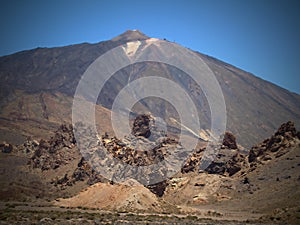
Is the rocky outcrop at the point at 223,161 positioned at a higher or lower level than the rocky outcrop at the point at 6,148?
higher

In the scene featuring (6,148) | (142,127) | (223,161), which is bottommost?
(6,148)

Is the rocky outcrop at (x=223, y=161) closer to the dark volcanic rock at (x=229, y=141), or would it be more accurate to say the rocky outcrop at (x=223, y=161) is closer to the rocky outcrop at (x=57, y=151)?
the dark volcanic rock at (x=229, y=141)

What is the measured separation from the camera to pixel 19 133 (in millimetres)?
104625

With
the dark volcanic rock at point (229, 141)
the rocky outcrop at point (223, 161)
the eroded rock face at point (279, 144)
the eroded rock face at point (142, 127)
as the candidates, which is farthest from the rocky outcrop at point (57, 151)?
the eroded rock face at point (279, 144)

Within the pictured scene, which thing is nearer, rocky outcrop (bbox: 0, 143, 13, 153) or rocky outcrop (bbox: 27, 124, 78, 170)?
rocky outcrop (bbox: 27, 124, 78, 170)

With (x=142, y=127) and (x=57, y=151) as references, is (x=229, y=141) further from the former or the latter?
(x=57, y=151)

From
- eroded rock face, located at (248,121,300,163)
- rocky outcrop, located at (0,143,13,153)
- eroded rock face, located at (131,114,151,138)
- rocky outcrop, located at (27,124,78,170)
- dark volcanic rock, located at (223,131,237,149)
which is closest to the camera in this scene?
eroded rock face, located at (248,121,300,163)

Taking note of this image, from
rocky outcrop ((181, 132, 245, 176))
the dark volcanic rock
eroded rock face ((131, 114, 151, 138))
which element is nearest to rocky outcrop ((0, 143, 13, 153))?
eroded rock face ((131, 114, 151, 138))

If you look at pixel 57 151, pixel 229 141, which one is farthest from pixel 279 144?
pixel 57 151

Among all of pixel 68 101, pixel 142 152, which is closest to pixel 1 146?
pixel 142 152

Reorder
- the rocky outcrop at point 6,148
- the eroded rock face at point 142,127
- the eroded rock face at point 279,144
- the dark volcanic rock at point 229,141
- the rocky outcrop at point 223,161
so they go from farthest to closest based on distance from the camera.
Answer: the rocky outcrop at point 6,148, the eroded rock face at point 142,127, the dark volcanic rock at point 229,141, the rocky outcrop at point 223,161, the eroded rock face at point 279,144

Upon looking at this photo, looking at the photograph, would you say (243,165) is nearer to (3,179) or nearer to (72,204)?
(72,204)

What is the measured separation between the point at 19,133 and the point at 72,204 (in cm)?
7382

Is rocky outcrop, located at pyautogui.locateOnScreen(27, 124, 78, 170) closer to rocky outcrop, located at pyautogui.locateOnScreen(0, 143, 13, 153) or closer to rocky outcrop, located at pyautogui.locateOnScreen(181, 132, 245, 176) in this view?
rocky outcrop, located at pyautogui.locateOnScreen(0, 143, 13, 153)
